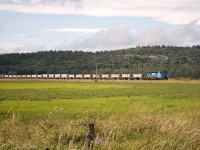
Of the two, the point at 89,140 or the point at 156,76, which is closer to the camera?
the point at 89,140

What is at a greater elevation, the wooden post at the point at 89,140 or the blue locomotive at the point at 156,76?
the wooden post at the point at 89,140

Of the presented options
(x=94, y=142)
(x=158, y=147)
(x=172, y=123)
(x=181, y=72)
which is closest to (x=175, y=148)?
(x=158, y=147)

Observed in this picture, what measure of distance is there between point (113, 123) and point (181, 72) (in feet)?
587

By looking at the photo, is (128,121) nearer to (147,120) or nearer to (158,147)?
(147,120)

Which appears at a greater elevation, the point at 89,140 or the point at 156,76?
the point at 89,140

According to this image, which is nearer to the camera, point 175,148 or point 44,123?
point 175,148

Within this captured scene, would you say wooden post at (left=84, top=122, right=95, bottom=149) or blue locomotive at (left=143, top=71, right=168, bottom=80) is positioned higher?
wooden post at (left=84, top=122, right=95, bottom=149)

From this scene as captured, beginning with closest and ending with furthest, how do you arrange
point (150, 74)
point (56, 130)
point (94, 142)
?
point (94, 142) < point (56, 130) < point (150, 74)

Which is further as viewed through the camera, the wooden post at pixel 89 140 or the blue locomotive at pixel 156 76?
the blue locomotive at pixel 156 76

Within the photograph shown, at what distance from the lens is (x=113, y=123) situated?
1538 centimetres

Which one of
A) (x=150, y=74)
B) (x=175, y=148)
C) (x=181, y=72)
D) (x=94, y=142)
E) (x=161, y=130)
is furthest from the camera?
(x=181, y=72)

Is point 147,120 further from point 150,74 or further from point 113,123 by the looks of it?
point 150,74

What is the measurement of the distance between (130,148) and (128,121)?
4670mm

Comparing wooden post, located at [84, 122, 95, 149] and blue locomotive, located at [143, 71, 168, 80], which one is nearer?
wooden post, located at [84, 122, 95, 149]
